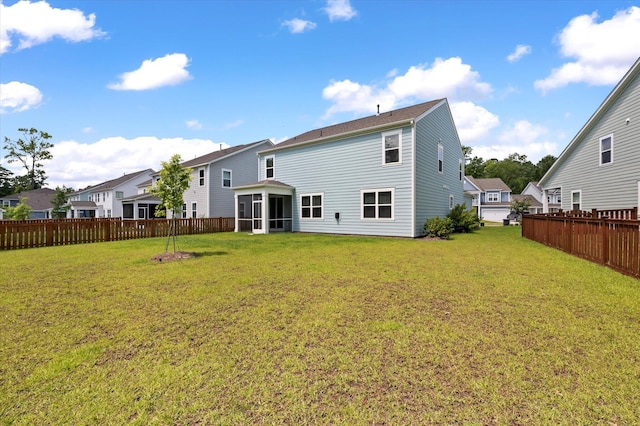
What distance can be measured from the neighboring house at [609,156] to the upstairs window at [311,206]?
14.9 m

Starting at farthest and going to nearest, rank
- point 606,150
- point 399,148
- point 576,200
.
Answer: point 576,200
point 399,148
point 606,150

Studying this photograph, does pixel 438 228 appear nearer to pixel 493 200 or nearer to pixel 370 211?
pixel 370 211

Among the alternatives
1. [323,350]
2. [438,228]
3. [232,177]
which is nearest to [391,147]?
[438,228]

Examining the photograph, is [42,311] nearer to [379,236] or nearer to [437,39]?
[379,236]

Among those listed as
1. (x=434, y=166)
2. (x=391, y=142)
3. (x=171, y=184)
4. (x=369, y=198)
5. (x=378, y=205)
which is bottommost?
(x=378, y=205)

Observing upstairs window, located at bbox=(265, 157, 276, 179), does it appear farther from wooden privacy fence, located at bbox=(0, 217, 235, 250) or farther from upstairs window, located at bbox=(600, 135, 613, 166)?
upstairs window, located at bbox=(600, 135, 613, 166)

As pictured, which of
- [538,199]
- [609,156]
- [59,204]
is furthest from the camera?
[538,199]

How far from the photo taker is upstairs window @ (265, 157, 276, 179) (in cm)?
2073

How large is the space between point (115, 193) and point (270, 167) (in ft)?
101

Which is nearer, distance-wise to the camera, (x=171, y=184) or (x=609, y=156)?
(x=171, y=184)

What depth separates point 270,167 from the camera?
68.8 feet

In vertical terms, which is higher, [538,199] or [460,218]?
[538,199]

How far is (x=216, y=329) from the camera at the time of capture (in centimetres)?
357

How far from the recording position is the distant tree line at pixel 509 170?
71.5 meters
